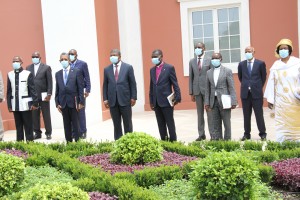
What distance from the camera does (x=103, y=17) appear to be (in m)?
14.6

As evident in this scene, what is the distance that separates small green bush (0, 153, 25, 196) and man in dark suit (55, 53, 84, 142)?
4.02 meters

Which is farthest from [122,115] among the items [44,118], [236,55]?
[236,55]

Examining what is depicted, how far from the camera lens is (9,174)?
5293mm

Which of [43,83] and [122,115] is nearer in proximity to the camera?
[122,115]

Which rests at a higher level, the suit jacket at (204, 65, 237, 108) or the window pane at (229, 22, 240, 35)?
the window pane at (229, 22, 240, 35)

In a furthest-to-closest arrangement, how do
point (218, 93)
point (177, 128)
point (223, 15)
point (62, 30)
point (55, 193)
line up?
point (223, 15), point (62, 30), point (177, 128), point (218, 93), point (55, 193)

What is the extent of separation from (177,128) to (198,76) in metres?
2.49

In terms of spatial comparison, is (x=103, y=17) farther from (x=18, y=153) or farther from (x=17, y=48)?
(x=18, y=153)

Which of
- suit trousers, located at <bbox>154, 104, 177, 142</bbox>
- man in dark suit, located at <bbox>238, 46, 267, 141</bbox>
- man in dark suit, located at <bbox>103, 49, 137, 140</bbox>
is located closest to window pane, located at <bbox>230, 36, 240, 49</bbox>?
man in dark suit, located at <bbox>238, 46, 267, 141</bbox>

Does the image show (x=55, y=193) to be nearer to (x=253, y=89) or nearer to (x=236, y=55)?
(x=253, y=89)

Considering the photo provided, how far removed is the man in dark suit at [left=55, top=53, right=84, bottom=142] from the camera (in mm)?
9430

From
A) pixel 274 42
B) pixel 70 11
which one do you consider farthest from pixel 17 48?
pixel 274 42

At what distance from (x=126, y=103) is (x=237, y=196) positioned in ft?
15.3

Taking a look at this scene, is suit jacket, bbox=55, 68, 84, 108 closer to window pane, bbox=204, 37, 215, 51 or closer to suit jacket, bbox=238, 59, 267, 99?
suit jacket, bbox=238, 59, 267, 99
